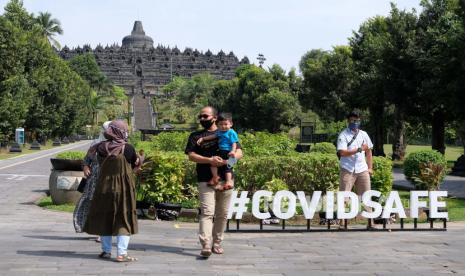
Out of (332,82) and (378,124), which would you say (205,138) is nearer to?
(378,124)

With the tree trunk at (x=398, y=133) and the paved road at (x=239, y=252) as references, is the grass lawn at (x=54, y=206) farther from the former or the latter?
the tree trunk at (x=398, y=133)

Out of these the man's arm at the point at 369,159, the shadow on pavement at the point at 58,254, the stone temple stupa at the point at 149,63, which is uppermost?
the stone temple stupa at the point at 149,63

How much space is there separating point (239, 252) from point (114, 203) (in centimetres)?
162

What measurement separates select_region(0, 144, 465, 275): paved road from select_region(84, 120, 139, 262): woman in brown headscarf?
27cm

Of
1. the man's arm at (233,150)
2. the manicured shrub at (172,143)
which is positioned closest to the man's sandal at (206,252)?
the man's arm at (233,150)

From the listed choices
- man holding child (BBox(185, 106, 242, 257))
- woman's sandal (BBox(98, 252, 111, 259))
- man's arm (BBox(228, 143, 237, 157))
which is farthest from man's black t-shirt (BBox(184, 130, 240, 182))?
woman's sandal (BBox(98, 252, 111, 259))

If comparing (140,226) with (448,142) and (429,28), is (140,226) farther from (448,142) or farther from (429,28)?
(448,142)

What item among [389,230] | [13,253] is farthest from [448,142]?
[13,253]

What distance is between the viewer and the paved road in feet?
20.8

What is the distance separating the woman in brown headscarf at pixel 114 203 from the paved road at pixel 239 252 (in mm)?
273

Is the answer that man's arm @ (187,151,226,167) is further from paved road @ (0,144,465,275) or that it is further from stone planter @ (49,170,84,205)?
stone planter @ (49,170,84,205)

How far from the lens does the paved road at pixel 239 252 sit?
20.8ft

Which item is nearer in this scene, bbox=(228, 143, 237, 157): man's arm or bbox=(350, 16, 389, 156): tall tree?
bbox=(228, 143, 237, 157): man's arm

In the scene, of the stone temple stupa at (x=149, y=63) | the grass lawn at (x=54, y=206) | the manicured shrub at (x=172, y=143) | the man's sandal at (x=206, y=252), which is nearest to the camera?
the man's sandal at (x=206, y=252)
